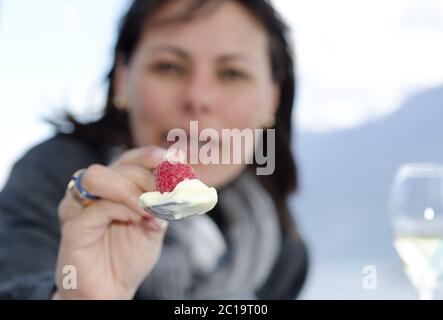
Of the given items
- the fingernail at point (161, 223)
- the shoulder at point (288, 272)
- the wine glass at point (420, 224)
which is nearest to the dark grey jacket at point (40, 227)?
the shoulder at point (288, 272)

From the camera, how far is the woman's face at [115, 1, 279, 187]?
729 millimetres

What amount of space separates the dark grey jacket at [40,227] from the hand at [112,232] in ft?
0.18

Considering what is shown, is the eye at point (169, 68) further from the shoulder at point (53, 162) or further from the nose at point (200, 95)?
the shoulder at point (53, 162)

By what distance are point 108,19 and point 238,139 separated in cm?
20

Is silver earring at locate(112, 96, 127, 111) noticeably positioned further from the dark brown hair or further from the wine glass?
the wine glass

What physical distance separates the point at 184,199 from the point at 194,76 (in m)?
0.35

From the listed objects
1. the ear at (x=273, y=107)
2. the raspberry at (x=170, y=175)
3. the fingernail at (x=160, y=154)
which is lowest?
the raspberry at (x=170, y=175)

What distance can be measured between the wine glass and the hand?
20cm

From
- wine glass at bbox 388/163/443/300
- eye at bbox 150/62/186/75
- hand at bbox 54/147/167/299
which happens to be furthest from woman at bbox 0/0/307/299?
wine glass at bbox 388/163/443/300

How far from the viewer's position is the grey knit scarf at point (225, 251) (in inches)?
27.8

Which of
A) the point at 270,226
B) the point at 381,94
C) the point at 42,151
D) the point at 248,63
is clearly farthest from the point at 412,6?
the point at 42,151

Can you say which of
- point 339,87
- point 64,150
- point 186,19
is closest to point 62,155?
point 64,150

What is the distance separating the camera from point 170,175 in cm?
42

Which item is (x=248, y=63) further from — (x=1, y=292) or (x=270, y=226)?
(x=1, y=292)
